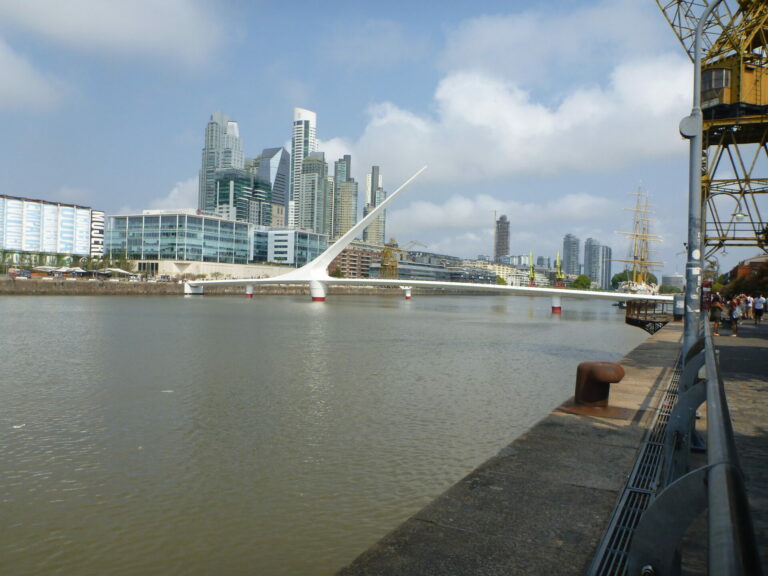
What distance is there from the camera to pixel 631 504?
370 cm

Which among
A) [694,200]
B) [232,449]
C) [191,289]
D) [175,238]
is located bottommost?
[232,449]

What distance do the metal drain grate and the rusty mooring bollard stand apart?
58 cm

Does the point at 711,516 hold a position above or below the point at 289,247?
below

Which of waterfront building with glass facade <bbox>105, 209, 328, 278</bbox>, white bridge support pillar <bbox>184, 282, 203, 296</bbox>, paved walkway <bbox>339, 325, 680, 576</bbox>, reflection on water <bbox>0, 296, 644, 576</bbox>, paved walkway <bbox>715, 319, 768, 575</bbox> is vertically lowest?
reflection on water <bbox>0, 296, 644, 576</bbox>

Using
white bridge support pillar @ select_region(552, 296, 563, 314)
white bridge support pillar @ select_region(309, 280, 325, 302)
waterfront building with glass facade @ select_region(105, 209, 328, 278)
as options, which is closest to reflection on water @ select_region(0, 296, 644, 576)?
white bridge support pillar @ select_region(552, 296, 563, 314)

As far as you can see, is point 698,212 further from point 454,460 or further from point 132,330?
point 132,330

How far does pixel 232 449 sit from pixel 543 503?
3813 millimetres

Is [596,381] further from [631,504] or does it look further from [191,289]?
[191,289]

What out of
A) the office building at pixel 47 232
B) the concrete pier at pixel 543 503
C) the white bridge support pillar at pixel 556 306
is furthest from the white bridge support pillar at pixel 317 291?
the concrete pier at pixel 543 503

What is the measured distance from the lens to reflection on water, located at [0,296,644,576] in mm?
4184

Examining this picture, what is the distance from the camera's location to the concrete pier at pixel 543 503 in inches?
113

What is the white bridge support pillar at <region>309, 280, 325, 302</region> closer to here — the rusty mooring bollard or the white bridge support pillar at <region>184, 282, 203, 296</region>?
the white bridge support pillar at <region>184, 282, 203, 296</region>

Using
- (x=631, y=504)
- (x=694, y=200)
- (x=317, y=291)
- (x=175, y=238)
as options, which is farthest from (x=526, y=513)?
(x=175, y=238)

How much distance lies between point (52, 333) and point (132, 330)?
2722mm
